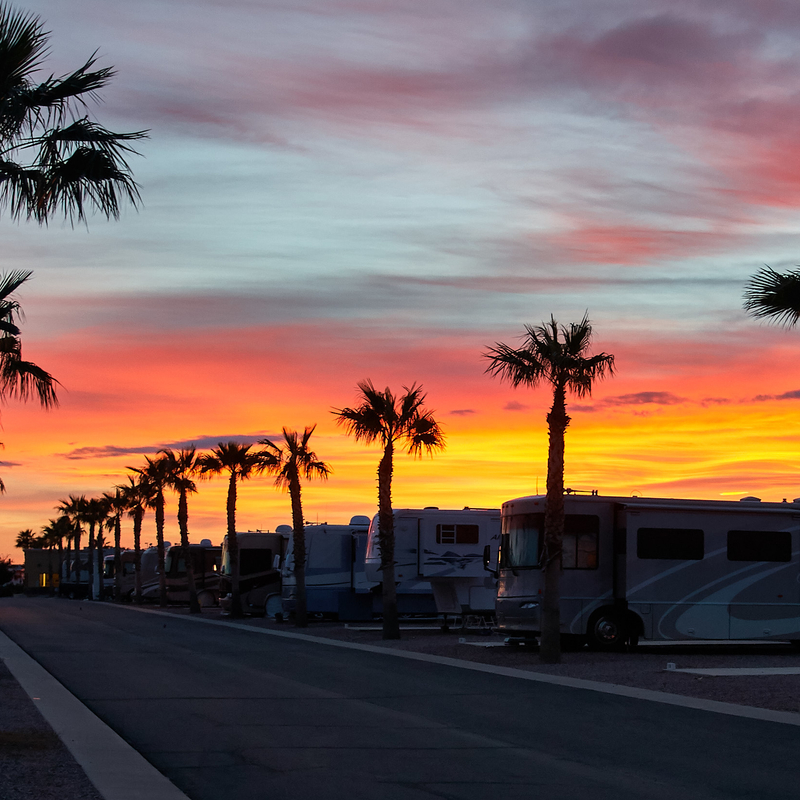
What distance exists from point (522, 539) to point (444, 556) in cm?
977

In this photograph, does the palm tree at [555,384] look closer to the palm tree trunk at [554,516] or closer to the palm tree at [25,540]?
the palm tree trunk at [554,516]

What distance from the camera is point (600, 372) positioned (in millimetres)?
23562

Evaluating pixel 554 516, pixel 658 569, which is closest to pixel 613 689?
pixel 554 516

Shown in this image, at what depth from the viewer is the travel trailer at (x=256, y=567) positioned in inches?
1887

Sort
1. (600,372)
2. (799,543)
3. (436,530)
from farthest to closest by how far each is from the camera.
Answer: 1. (436,530)
2. (799,543)
3. (600,372)

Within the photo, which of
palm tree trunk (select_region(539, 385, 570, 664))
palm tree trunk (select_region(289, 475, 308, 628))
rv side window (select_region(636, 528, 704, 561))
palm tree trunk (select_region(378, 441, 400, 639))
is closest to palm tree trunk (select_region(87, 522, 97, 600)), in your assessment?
palm tree trunk (select_region(289, 475, 308, 628))

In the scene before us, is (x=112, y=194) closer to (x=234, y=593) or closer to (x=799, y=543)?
(x=799, y=543)

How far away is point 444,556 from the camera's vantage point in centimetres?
3572

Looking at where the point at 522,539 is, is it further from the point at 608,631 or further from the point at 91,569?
the point at 91,569

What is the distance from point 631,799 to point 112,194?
8.58m

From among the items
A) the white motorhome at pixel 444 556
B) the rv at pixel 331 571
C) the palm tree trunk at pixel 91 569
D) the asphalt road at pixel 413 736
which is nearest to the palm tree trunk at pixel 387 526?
the white motorhome at pixel 444 556

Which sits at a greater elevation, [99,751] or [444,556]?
[444,556]

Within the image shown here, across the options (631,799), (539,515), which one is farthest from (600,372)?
(631,799)

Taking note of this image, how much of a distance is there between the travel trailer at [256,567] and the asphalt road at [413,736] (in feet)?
88.2
